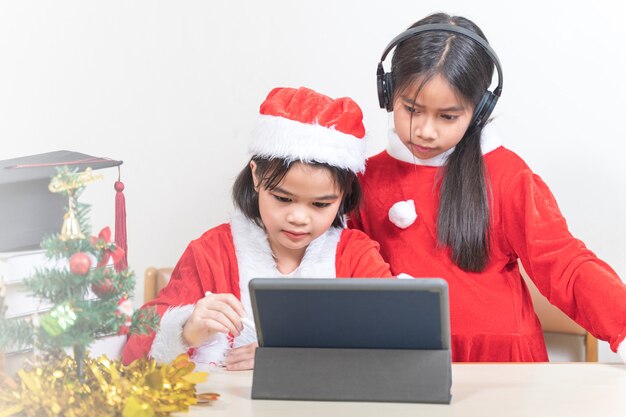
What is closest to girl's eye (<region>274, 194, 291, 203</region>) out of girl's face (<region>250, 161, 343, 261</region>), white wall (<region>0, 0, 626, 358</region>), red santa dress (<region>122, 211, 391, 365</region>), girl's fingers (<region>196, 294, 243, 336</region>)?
girl's face (<region>250, 161, 343, 261</region>)

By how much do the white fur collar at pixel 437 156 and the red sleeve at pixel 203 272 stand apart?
0.38 meters

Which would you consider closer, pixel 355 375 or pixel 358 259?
pixel 355 375

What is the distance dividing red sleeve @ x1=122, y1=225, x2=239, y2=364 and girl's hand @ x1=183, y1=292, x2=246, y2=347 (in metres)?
0.16

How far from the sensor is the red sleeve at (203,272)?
1.49 m

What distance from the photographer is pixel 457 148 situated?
1624 millimetres

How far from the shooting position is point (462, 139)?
1621mm

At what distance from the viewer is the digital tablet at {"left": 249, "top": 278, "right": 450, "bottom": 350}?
1021 millimetres

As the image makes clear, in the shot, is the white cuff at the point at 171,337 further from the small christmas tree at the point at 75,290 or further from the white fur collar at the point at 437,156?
the white fur collar at the point at 437,156

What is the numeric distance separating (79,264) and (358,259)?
650 millimetres

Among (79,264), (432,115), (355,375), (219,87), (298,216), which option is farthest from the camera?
(219,87)

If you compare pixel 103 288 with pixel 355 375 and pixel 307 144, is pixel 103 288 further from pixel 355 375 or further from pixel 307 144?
pixel 307 144

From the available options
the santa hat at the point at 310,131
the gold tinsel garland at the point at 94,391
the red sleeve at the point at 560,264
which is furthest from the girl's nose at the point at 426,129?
the gold tinsel garland at the point at 94,391

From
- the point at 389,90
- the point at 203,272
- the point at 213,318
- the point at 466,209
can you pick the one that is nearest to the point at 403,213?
the point at 466,209

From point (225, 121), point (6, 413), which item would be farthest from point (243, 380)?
point (225, 121)
